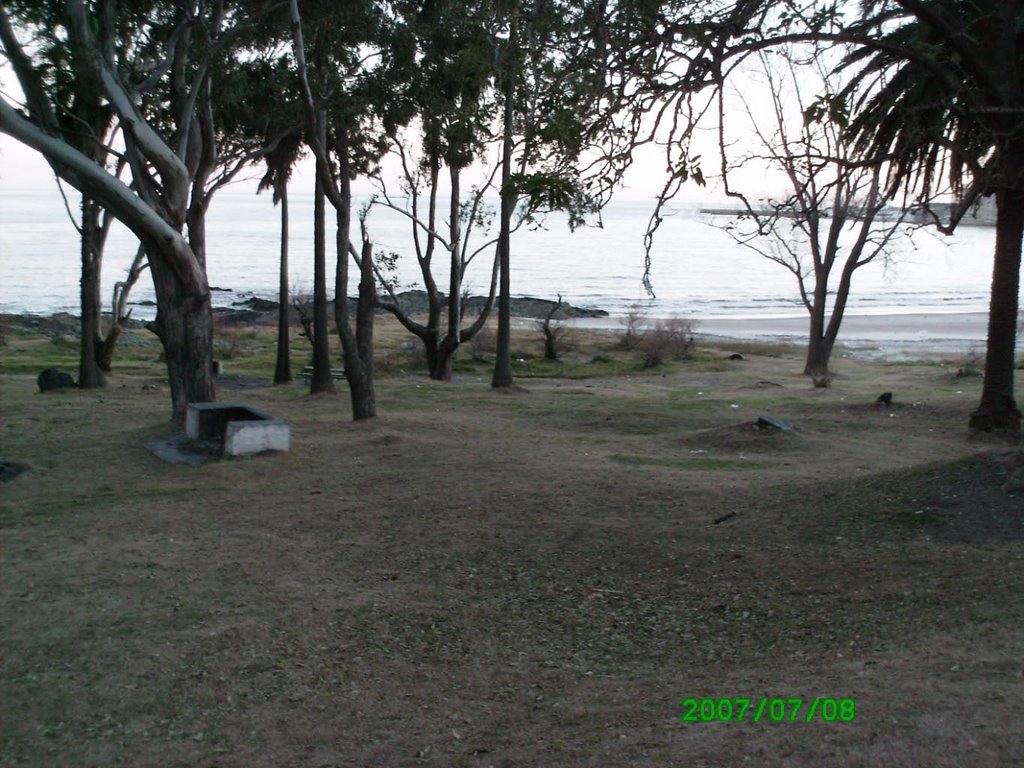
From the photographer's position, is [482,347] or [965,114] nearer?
[965,114]

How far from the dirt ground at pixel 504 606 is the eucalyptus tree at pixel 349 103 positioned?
3344 mm

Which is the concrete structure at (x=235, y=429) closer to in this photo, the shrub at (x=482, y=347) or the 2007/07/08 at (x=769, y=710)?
the 2007/07/08 at (x=769, y=710)

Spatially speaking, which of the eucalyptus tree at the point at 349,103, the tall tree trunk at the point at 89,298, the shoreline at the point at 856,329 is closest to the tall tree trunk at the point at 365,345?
the eucalyptus tree at the point at 349,103

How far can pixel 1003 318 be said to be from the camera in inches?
548

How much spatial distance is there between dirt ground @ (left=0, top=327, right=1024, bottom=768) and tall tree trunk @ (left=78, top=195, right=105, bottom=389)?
27.1 ft

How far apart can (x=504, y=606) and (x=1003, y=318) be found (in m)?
9.84

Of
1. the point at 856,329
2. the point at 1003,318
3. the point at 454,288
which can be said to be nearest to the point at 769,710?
the point at 1003,318

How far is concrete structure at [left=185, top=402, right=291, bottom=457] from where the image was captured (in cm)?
1257

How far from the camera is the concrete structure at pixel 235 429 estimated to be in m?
12.6

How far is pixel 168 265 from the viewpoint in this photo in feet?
47.5

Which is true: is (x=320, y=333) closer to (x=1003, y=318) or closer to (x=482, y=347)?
(x=482, y=347)

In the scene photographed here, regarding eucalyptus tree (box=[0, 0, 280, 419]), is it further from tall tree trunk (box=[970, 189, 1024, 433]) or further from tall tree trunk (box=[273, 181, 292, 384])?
tall tree trunk (box=[970, 189, 1024, 433])

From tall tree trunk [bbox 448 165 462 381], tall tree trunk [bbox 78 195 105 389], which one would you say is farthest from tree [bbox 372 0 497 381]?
tall tree trunk [bbox 78 195 105 389]

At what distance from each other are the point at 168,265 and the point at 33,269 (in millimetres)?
72162
